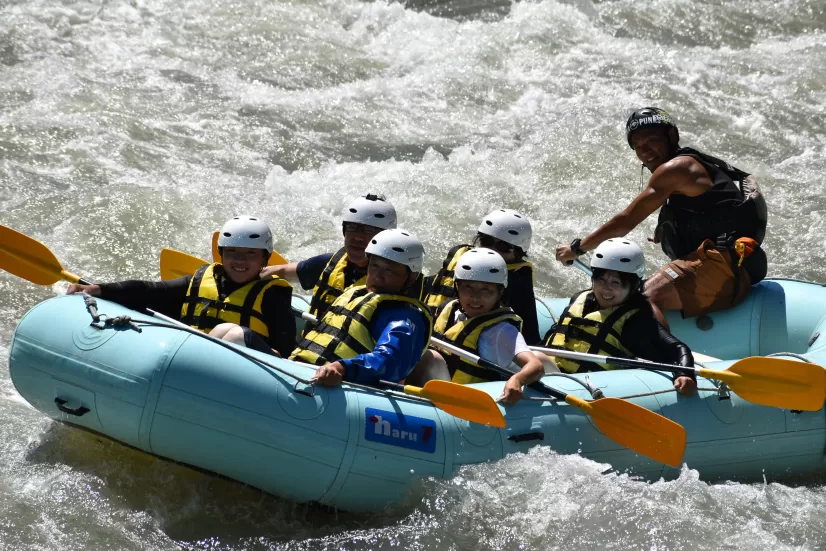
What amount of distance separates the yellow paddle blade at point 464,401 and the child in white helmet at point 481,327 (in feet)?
1.72

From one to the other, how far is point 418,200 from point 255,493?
4.44m

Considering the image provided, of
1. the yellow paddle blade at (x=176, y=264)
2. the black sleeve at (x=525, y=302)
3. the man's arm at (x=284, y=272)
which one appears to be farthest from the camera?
the yellow paddle blade at (x=176, y=264)

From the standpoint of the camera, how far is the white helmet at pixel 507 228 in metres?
5.68

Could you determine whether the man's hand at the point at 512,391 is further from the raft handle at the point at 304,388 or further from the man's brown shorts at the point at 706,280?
the man's brown shorts at the point at 706,280

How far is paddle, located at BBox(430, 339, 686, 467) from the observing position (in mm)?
4617

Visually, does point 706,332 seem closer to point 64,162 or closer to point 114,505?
point 114,505

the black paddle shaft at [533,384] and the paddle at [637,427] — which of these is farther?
the black paddle shaft at [533,384]

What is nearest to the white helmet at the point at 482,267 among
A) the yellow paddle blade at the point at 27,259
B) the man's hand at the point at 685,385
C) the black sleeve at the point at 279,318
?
the black sleeve at the point at 279,318

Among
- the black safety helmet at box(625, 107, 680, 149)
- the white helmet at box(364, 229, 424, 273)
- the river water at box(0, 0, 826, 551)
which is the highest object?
the black safety helmet at box(625, 107, 680, 149)

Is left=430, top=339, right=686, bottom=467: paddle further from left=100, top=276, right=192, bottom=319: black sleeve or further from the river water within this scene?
left=100, top=276, right=192, bottom=319: black sleeve

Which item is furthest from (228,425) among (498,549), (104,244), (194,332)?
(104,244)

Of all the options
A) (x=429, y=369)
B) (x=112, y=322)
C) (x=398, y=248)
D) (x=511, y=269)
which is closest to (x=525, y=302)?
(x=511, y=269)

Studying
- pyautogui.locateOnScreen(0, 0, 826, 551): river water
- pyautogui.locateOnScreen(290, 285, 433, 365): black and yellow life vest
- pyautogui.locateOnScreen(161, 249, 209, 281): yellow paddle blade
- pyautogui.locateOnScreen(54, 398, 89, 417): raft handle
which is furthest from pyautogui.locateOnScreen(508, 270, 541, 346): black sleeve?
pyautogui.locateOnScreen(54, 398, 89, 417): raft handle

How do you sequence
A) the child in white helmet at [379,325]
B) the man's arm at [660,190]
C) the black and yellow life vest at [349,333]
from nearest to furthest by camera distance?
the child in white helmet at [379,325] < the black and yellow life vest at [349,333] < the man's arm at [660,190]
